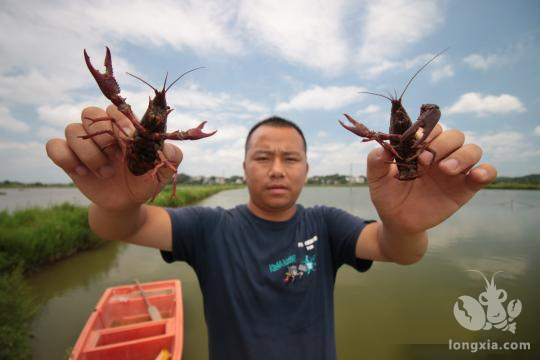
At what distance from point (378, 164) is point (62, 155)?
209cm

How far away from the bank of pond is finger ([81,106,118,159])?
2274 mm

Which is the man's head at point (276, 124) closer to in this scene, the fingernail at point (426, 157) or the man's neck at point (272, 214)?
the man's neck at point (272, 214)

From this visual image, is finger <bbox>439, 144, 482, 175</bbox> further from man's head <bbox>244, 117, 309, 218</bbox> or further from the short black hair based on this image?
the short black hair

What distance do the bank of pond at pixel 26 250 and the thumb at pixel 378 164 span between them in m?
2.88

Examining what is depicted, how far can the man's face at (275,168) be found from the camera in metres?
2.72

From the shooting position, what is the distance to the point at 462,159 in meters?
1.71

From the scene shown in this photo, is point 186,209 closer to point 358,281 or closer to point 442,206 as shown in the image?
point 442,206

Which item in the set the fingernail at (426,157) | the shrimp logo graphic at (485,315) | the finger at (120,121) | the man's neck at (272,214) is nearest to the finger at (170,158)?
the finger at (120,121)

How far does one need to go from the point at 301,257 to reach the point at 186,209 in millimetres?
1282

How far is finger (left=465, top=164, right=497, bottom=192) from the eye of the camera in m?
1.70

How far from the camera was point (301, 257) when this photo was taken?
2691mm

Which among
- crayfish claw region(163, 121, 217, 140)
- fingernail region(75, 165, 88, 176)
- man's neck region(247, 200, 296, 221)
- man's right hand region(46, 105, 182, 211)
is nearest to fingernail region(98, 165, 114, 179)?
man's right hand region(46, 105, 182, 211)

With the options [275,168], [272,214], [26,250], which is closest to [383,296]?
[272,214]

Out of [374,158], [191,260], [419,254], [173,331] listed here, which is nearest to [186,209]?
[191,260]
